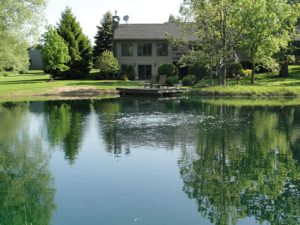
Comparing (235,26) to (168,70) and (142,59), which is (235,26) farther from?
(142,59)

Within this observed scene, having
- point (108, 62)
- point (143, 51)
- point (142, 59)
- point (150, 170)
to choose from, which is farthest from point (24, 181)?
point (143, 51)

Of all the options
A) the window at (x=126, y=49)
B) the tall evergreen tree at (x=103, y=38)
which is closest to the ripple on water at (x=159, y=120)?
the window at (x=126, y=49)

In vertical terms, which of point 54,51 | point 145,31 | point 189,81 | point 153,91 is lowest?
point 153,91

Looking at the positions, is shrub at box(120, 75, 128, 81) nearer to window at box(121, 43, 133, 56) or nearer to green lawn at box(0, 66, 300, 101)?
green lawn at box(0, 66, 300, 101)

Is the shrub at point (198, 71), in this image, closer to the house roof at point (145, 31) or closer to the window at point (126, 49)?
the house roof at point (145, 31)

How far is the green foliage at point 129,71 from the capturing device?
→ 57.9m

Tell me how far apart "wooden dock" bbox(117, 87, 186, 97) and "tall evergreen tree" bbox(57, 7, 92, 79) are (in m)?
14.0

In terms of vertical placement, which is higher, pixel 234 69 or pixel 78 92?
pixel 234 69

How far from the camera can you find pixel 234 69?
54.0 meters

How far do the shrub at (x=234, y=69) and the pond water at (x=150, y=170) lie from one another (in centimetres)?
2417

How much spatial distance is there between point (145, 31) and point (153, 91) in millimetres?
16935

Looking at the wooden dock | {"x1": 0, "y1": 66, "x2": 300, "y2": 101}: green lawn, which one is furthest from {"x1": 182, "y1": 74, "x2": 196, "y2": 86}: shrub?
the wooden dock

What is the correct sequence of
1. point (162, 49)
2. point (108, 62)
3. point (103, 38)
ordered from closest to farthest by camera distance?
1. point (108, 62)
2. point (162, 49)
3. point (103, 38)

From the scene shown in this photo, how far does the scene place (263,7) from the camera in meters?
45.1
